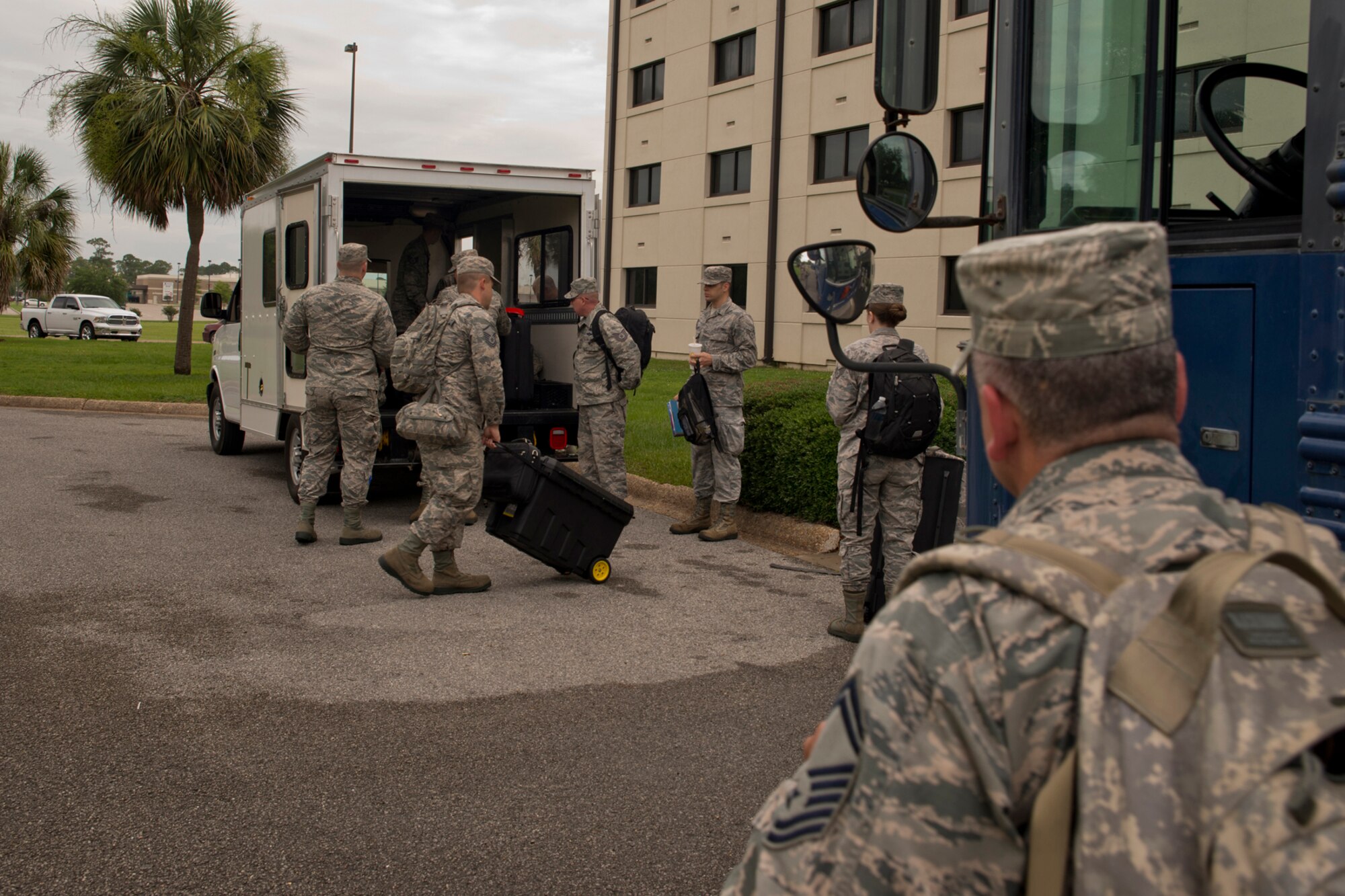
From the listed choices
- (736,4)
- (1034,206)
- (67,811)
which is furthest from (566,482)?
(736,4)

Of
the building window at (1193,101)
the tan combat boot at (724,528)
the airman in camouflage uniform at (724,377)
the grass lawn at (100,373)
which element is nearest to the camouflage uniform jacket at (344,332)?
the airman in camouflage uniform at (724,377)

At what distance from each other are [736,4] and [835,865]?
89.9ft

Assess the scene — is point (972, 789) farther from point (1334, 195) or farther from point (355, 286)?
point (355, 286)

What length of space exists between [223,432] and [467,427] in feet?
22.6

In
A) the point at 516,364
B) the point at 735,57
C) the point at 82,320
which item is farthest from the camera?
the point at 82,320

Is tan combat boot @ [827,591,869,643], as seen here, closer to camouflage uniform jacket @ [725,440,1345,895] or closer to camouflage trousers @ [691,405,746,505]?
camouflage trousers @ [691,405,746,505]

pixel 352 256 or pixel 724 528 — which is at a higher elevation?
pixel 352 256

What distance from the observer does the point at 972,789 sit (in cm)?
119

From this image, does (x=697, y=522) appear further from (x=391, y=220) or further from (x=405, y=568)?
(x=391, y=220)

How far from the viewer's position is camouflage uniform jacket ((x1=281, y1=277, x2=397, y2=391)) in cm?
828

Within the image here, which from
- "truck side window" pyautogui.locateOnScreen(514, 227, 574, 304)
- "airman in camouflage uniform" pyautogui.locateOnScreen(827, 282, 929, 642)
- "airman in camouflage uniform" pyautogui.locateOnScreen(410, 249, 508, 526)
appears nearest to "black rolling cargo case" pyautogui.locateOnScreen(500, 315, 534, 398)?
"airman in camouflage uniform" pyautogui.locateOnScreen(410, 249, 508, 526)

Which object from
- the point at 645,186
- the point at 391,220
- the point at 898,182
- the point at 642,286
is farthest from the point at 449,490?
the point at 645,186

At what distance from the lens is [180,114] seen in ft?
68.7

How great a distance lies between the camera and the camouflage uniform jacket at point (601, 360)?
8.65 meters
